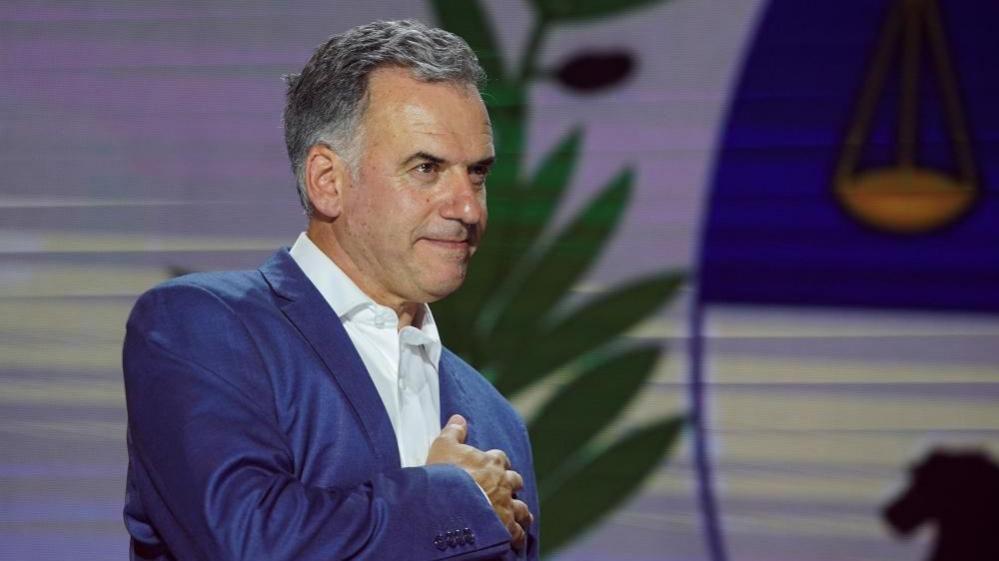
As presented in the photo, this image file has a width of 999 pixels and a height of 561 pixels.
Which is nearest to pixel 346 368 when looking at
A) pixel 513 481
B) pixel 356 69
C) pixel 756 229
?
pixel 513 481

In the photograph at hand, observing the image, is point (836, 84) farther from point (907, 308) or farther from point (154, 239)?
point (154, 239)

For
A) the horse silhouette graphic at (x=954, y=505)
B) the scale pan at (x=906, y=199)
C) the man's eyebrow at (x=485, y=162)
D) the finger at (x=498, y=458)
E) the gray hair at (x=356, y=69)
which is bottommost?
the horse silhouette graphic at (x=954, y=505)

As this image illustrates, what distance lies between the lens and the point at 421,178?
1761 millimetres

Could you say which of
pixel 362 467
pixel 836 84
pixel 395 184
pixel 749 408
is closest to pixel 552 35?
pixel 836 84

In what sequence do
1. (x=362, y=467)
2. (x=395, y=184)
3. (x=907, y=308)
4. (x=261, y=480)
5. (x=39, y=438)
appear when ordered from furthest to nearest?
(x=39, y=438) → (x=907, y=308) → (x=395, y=184) → (x=362, y=467) → (x=261, y=480)

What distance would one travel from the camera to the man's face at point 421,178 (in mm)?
1753

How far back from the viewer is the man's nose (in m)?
1.75

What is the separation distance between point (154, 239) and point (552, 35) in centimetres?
115

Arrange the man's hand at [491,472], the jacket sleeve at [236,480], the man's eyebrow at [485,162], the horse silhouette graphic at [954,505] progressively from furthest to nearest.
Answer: the horse silhouette graphic at [954,505] < the man's eyebrow at [485,162] < the man's hand at [491,472] < the jacket sleeve at [236,480]

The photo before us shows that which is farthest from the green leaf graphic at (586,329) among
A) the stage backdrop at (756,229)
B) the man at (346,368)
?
the man at (346,368)

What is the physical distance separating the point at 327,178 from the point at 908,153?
6.68 feet

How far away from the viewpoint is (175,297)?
1670 millimetres

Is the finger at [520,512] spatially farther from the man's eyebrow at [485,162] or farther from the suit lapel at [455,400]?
the man's eyebrow at [485,162]

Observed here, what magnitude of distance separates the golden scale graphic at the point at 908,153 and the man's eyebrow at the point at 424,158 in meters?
1.94
